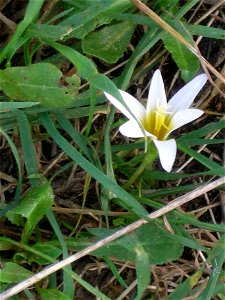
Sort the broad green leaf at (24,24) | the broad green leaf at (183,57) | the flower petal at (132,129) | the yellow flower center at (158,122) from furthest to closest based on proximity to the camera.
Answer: the broad green leaf at (183,57), the yellow flower center at (158,122), the flower petal at (132,129), the broad green leaf at (24,24)

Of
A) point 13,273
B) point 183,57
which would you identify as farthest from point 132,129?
point 13,273

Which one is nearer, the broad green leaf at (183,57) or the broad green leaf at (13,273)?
the broad green leaf at (13,273)

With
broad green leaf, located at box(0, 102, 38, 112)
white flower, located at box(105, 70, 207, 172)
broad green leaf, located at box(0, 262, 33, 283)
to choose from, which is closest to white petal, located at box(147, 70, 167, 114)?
white flower, located at box(105, 70, 207, 172)

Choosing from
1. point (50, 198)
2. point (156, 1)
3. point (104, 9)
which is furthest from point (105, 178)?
point (156, 1)

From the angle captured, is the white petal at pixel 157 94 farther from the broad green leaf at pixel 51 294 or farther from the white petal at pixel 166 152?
the broad green leaf at pixel 51 294

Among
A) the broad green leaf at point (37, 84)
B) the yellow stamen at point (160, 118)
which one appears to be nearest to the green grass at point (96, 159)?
the broad green leaf at point (37, 84)

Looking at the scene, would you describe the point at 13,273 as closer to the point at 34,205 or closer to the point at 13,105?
the point at 34,205
